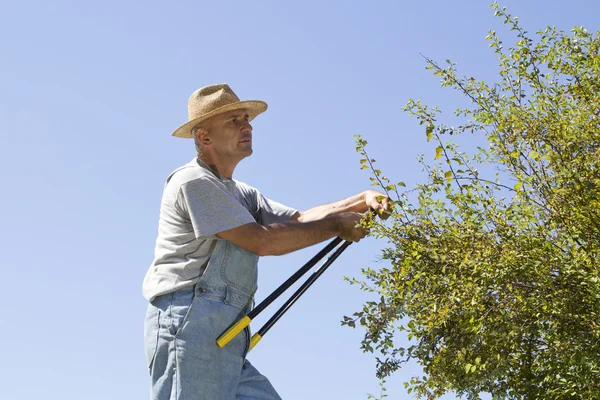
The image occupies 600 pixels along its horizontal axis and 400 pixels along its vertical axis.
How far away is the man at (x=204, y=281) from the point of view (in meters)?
4.41

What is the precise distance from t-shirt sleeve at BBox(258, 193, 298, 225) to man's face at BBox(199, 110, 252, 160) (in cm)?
52

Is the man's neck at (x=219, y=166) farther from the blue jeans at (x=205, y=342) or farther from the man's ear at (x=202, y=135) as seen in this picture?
the blue jeans at (x=205, y=342)

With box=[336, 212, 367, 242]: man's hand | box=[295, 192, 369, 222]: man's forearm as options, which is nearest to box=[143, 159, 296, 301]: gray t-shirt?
box=[336, 212, 367, 242]: man's hand

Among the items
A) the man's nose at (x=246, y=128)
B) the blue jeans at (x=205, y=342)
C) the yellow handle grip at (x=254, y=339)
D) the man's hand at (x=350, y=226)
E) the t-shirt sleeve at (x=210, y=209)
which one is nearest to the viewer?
the blue jeans at (x=205, y=342)

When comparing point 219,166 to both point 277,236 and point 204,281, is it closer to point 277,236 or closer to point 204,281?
point 277,236

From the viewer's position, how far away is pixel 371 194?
5.54 meters

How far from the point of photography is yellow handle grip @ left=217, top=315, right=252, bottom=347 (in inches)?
174

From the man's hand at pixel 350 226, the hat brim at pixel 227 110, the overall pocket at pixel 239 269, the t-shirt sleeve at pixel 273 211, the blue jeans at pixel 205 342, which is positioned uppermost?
the hat brim at pixel 227 110

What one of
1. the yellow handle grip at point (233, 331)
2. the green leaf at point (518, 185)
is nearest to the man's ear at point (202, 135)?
the yellow handle grip at point (233, 331)

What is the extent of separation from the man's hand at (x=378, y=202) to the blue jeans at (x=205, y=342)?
3.75 ft

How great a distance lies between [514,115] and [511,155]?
386 millimetres

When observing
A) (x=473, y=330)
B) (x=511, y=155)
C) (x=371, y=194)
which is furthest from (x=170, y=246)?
(x=511, y=155)

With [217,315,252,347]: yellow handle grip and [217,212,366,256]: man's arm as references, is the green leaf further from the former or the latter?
[217,315,252,347]: yellow handle grip

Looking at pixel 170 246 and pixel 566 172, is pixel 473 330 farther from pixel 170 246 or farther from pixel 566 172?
pixel 170 246
